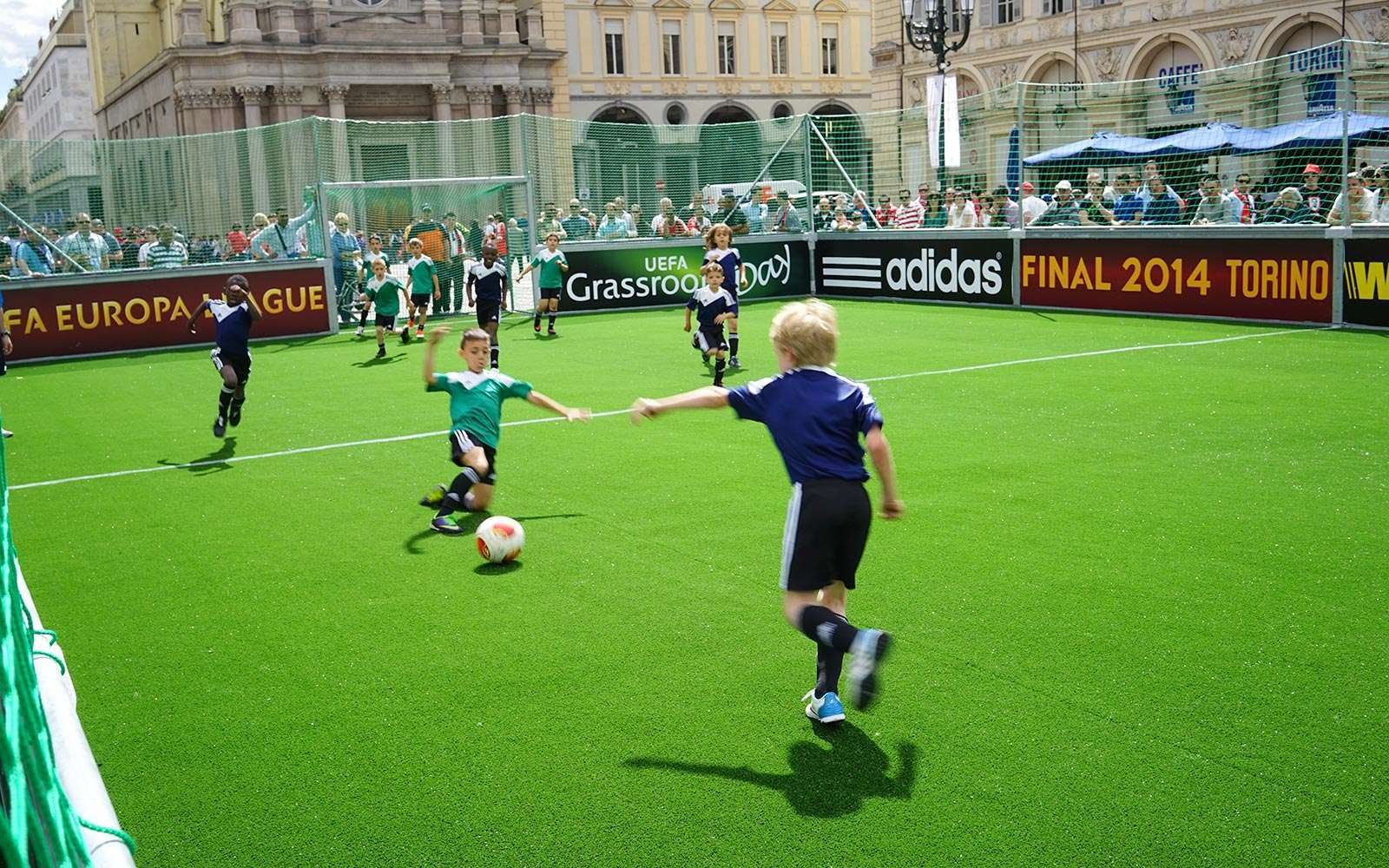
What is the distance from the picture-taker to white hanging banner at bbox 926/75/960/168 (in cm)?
2259

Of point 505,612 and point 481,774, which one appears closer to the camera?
point 481,774

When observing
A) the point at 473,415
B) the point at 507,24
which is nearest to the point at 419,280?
the point at 473,415

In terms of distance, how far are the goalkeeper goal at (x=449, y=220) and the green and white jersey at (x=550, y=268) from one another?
3090 mm

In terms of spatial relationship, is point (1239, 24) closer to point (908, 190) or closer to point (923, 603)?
point (908, 190)

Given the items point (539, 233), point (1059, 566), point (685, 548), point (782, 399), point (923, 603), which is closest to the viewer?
point (782, 399)

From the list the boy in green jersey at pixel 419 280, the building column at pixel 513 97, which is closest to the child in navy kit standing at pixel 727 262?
the boy in green jersey at pixel 419 280

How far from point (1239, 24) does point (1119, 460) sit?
34738 mm

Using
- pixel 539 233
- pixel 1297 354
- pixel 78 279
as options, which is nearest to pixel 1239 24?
pixel 539 233

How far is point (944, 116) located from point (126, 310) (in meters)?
14.7

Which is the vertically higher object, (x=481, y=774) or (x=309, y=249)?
(x=309, y=249)

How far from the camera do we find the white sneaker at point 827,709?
208 inches

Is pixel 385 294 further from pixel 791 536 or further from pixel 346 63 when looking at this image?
pixel 346 63

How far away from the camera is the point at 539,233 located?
26969mm

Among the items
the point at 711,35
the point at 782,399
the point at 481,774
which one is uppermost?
the point at 711,35
